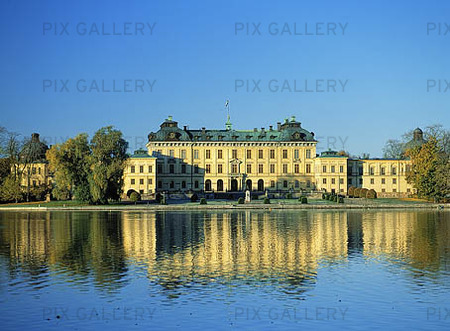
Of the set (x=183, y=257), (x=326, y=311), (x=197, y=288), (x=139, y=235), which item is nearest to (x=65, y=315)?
(x=197, y=288)

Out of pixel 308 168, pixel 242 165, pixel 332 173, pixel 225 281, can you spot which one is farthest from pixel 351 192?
pixel 225 281

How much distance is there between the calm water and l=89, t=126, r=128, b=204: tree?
97.0ft

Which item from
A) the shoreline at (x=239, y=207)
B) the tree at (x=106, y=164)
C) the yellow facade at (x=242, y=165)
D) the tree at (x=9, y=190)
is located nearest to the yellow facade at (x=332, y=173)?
the yellow facade at (x=242, y=165)

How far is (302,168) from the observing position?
9456 centimetres

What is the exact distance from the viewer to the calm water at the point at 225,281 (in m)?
14.3

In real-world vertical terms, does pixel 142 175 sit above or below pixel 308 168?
below

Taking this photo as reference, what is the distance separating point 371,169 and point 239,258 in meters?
74.2

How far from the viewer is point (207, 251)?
25.4m

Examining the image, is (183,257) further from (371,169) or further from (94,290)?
(371,169)

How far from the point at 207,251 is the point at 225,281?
6998 mm

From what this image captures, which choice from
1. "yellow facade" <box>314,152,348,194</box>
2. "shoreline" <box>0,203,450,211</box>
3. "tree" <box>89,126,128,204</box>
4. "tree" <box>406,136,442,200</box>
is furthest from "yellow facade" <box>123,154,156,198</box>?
"tree" <box>406,136,442,200</box>

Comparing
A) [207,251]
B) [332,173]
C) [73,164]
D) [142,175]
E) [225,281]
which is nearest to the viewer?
[225,281]

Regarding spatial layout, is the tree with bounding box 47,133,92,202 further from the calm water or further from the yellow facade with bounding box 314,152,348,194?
the yellow facade with bounding box 314,152,348,194

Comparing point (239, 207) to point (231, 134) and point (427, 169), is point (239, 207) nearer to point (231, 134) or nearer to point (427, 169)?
point (427, 169)
